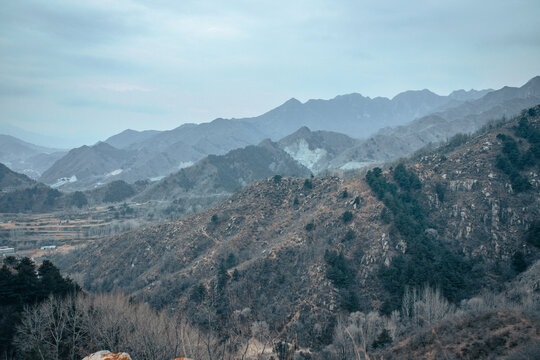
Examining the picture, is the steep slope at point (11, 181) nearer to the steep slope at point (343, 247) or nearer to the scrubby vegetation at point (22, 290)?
the steep slope at point (343, 247)

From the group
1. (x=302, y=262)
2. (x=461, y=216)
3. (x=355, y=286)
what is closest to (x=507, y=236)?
(x=461, y=216)

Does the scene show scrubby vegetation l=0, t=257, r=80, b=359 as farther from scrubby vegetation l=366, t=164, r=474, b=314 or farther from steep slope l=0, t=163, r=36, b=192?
steep slope l=0, t=163, r=36, b=192

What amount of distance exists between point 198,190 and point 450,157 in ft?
474

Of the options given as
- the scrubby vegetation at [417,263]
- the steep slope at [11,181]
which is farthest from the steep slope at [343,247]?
the steep slope at [11,181]

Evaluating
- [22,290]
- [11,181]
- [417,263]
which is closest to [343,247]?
[417,263]

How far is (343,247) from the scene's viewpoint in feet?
174

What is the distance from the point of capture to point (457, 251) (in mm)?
51000

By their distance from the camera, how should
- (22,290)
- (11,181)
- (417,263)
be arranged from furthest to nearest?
(11,181), (417,263), (22,290)

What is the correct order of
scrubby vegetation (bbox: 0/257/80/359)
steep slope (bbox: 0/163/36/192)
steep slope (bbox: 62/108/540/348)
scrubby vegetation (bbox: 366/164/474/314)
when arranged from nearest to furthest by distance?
scrubby vegetation (bbox: 0/257/80/359), scrubby vegetation (bbox: 366/164/474/314), steep slope (bbox: 62/108/540/348), steep slope (bbox: 0/163/36/192)

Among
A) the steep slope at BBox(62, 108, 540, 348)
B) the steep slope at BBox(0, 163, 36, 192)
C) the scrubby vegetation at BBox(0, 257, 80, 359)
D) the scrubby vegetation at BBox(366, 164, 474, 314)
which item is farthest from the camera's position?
the steep slope at BBox(0, 163, 36, 192)

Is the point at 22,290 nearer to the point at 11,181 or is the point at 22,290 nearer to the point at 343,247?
the point at 343,247

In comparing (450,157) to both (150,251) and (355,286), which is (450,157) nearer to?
(355,286)

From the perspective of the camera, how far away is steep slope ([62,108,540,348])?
45281 millimetres

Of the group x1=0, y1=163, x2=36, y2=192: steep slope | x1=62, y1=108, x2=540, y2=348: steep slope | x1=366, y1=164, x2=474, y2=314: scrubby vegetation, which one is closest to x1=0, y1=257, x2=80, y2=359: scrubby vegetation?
x1=62, y1=108, x2=540, y2=348: steep slope
